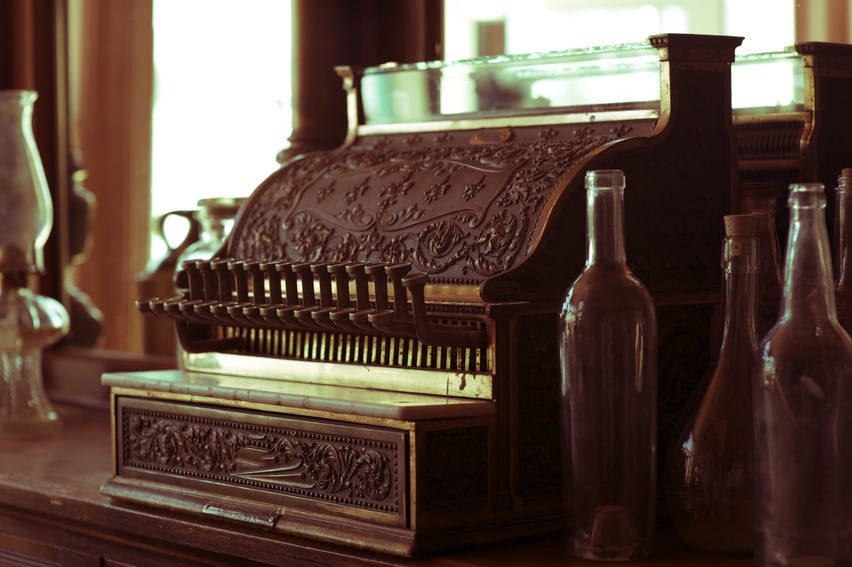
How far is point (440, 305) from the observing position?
1.67 meters

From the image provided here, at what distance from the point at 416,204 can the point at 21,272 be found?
1258 millimetres

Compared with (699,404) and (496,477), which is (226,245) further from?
(699,404)

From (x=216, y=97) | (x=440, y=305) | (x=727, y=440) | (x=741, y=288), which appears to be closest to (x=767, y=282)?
(x=741, y=288)

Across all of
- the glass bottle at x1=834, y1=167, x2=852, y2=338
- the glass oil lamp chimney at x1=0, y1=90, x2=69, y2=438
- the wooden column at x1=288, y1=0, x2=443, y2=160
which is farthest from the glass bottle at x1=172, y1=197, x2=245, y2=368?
the glass bottle at x1=834, y1=167, x2=852, y2=338

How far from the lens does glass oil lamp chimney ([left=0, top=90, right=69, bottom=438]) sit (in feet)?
8.97

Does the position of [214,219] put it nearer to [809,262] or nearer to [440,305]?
[440,305]

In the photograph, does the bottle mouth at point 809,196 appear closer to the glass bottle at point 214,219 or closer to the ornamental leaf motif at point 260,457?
the ornamental leaf motif at point 260,457

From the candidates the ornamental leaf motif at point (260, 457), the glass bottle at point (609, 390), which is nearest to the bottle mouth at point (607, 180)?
the glass bottle at point (609, 390)

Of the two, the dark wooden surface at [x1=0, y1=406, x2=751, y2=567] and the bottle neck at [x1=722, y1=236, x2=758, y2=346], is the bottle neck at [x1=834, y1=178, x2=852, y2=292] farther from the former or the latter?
the dark wooden surface at [x1=0, y1=406, x2=751, y2=567]

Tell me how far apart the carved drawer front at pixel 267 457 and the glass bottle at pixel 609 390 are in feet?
0.66

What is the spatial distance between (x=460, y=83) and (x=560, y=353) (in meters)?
0.61

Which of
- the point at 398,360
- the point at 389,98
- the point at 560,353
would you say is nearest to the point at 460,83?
the point at 389,98

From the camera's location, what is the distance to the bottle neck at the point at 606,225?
149 cm

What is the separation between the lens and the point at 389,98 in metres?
2.08
